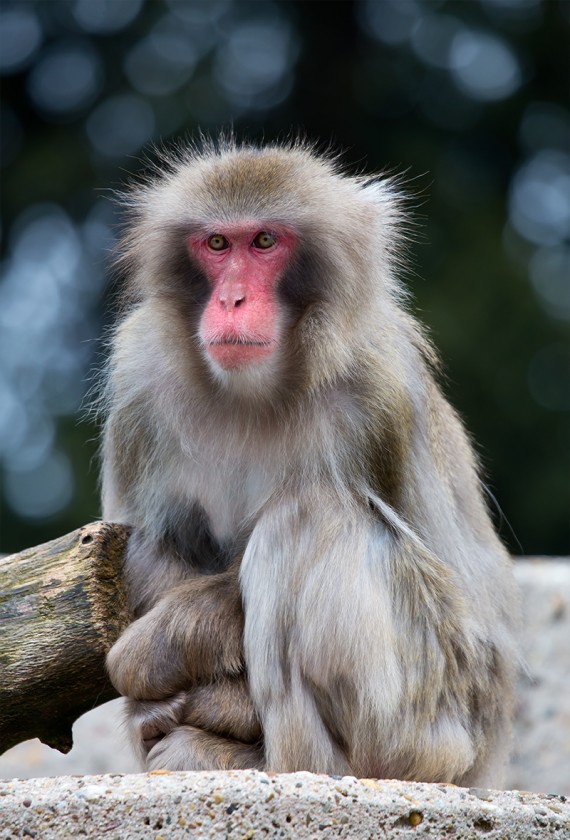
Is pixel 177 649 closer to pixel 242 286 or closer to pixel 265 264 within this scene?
pixel 242 286

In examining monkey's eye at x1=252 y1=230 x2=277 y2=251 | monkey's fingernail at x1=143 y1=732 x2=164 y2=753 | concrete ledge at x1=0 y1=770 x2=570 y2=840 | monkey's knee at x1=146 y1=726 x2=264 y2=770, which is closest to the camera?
concrete ledge at x1=0 y1=770 x2=570 y2=840

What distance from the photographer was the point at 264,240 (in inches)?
211

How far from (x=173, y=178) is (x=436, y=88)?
1141 cm

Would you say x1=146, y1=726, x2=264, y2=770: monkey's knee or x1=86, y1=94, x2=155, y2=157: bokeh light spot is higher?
x1=86, y1=94, x2=155, y2=157: bokeh light spot

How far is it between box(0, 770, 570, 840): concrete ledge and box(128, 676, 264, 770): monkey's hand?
0.89m

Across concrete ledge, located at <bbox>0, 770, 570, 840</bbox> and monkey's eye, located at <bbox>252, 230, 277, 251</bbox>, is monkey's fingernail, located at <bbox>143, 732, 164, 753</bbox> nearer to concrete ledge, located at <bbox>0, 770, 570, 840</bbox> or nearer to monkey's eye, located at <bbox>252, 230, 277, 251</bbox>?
concrete ledge, located at <bbox>0, 770, 570, 840</bbox>

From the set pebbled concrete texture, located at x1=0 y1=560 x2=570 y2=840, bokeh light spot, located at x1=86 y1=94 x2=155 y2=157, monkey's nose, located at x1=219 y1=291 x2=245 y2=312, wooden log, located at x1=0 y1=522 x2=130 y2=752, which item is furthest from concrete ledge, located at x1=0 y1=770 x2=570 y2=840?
bokeh light spot, located at x1=86 y1=94 x2=155 y2=157

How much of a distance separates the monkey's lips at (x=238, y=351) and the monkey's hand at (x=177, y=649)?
0.94 meters

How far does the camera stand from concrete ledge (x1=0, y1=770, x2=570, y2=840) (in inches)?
156

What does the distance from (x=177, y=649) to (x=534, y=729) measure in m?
3.96

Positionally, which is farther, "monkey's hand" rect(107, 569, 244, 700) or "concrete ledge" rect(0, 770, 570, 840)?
"monkey's hand" rect(107, 569, 244, 700)

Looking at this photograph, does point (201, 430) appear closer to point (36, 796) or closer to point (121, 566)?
point (121, 566)

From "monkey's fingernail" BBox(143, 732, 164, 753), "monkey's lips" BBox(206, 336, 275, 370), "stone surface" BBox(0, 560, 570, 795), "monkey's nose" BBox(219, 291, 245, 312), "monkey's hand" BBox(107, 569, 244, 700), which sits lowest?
"stone surface" BBox(0, 560, 570, 795)

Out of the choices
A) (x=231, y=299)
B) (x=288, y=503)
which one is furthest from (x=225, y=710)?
(x=231, y=299)
